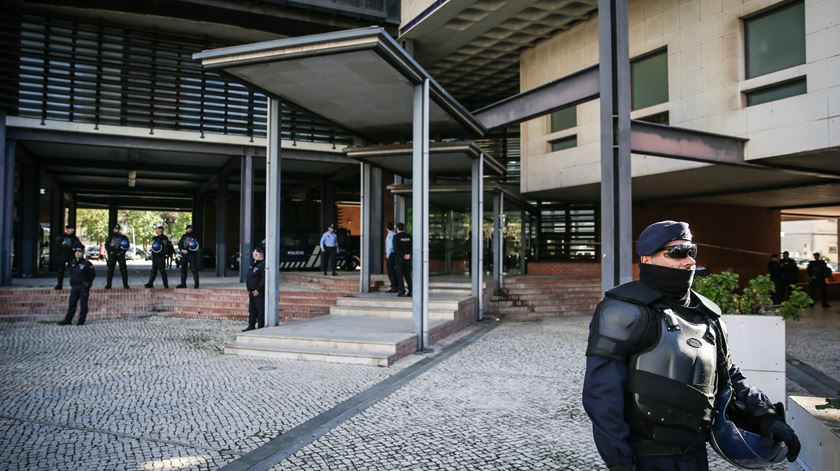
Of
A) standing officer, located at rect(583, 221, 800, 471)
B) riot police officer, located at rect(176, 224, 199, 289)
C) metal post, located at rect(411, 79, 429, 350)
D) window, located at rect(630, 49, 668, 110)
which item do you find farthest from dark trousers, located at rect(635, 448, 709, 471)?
riot police officer, located at rect(176, 224, 199, 289)

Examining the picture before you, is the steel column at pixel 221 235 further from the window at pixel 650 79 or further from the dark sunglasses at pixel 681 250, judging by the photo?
the dark sunglasses at pixel 681 250

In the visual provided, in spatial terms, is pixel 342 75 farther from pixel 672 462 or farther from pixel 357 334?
pixel 672 462

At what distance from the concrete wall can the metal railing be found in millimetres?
8149

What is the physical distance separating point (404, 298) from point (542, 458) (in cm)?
729

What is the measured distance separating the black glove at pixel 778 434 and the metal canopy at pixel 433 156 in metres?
8.84

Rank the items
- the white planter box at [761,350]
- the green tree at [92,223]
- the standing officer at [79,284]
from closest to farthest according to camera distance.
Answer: the white planter box at [761,350]
the standing officer at [79,284]
the green tree at [92,223]

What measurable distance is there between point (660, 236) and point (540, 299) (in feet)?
41.7

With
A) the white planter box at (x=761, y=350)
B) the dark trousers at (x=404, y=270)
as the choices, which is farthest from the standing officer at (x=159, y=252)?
the white planter box at (x=761, y=350)

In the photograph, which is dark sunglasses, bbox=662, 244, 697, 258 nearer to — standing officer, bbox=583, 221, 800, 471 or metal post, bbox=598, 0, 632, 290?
standing officer, bbox=583, 221, 800, 471

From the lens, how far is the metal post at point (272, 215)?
914 cm

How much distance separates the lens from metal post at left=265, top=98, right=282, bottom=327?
914 centimetres

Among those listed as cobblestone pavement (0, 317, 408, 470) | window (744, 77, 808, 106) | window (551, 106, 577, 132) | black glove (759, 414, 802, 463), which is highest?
window (551, 106, 577, 132)

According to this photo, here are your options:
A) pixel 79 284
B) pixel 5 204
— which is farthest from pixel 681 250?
pixel 5 204

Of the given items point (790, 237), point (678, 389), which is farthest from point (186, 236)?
point (790, 237)
